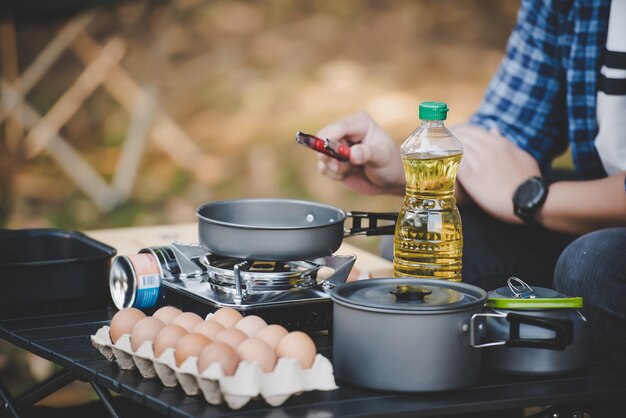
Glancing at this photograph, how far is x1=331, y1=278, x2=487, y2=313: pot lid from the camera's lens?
118 centimetres

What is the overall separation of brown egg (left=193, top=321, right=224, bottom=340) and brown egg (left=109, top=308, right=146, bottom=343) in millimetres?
107

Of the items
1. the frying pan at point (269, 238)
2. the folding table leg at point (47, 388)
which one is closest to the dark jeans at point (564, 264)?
the frying pan at point (269, 238)

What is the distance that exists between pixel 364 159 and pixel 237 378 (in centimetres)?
82

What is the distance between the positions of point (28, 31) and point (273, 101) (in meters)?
1.17

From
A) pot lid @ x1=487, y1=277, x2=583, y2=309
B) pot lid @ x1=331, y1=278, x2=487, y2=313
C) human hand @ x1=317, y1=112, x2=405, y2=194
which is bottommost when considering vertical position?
pot lid @ x1=487, y1=277, x2=583, y2=309

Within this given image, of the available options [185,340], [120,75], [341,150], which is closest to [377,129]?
[341,150]

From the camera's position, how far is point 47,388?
62.1 inches

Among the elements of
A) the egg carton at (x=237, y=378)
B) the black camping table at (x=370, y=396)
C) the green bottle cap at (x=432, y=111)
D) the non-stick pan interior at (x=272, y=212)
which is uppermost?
the green bottle cap at (x=432, y=111)

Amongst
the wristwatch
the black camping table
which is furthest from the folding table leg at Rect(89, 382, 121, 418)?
the wristwatch

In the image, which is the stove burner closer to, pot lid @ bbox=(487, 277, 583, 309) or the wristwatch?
pot lid @ bbox=(487, 277, 583, 309)

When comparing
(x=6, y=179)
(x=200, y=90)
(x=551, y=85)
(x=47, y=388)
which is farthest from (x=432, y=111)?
(x=200, y=90)

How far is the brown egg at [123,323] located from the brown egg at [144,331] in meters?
0.02

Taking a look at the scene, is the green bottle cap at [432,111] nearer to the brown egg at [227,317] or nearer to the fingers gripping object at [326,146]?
the fingers gripping object at [326,146]

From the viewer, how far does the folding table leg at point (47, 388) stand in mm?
1533
